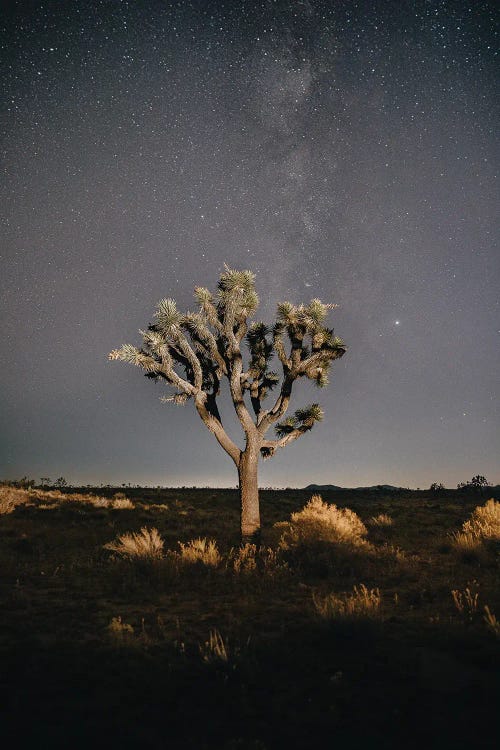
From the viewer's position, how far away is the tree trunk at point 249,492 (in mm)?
10852

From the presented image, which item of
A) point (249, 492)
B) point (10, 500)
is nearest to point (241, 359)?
point (249, 492)

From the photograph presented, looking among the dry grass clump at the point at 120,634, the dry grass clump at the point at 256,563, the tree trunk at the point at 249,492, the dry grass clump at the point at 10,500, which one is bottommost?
the dry grass clump at the point at 10,500

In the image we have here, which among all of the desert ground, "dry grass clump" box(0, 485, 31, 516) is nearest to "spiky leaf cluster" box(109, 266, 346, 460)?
the desert ground

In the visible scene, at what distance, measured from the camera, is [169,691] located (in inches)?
136

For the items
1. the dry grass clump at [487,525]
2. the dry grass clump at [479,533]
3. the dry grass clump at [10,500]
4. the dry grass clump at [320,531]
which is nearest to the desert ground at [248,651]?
the dry grass clump at [479,533]

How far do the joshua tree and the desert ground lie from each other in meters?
3.30

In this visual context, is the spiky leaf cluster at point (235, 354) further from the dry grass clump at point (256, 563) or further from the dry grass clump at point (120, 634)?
the dry grass clump at point (120, 634)

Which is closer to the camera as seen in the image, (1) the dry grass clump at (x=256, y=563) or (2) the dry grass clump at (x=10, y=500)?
(1) the dry grass clump at (x=256, y=563)

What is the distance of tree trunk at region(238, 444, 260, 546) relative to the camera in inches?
427

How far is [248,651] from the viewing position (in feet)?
13.6

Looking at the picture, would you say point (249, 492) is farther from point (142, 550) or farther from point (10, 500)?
point (10, 500)

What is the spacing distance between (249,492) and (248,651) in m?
6.92

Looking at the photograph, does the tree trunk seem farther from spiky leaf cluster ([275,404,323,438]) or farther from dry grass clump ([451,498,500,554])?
dry grass clump ([451,498,500,554])

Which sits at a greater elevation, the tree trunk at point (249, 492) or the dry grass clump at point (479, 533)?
the tree trunk at point (249, 492)
